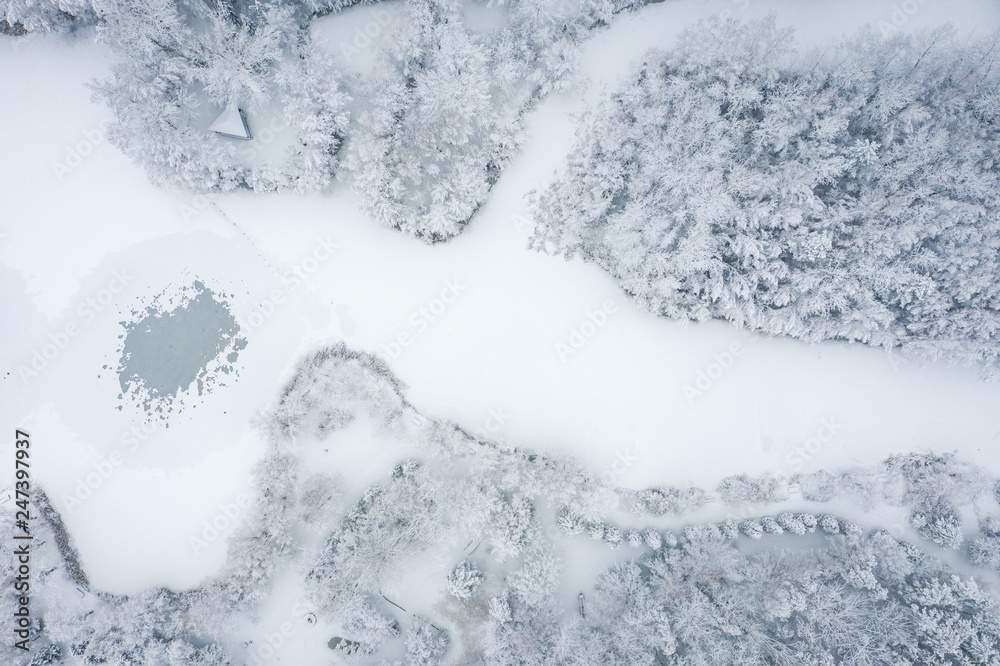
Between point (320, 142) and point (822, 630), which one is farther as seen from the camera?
point (320, 142)

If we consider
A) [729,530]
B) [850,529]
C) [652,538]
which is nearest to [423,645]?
[652,538]

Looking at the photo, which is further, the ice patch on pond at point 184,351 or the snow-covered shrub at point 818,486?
the ice patch on pond at point 184,351

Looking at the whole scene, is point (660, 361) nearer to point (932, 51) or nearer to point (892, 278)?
point (892, 278)

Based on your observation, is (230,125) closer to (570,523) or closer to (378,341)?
(378,341)

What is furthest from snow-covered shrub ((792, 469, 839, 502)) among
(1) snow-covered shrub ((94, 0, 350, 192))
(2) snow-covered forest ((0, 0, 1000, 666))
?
(1) snow-covered shrub ((94, 0, 350, 192))

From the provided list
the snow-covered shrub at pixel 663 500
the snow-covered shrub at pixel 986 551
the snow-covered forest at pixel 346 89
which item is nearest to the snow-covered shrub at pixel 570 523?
the snow-covered shrub at pixel 663 500

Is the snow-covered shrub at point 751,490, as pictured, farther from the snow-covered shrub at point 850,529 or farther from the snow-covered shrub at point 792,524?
the snow-covered shrub at point 850,529

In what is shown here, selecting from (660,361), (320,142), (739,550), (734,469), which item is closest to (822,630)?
(739,550)
